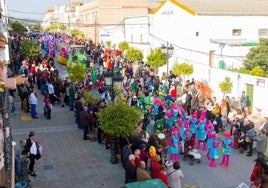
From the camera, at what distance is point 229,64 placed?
2688cm

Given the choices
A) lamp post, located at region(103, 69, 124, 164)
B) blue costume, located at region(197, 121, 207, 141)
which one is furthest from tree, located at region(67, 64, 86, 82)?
blue costume, located at region(197, 121, 207, 141)

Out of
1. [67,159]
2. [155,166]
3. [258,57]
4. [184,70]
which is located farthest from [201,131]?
[258,57]

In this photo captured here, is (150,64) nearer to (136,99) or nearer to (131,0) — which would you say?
(136,99)

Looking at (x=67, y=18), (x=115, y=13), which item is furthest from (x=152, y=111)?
(x=67, y=18)

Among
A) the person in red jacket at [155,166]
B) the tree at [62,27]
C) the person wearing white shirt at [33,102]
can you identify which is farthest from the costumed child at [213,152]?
the tree at [62,27]

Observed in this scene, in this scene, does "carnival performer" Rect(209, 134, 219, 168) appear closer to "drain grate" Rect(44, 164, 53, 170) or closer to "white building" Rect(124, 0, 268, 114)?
"drain grate" Rect(44, 164, 53, 170)

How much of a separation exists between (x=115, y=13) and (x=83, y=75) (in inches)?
1434

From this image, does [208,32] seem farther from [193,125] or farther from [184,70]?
[193,125]

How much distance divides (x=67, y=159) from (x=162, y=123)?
13.7 feet

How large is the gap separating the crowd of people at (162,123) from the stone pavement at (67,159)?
542 millimetres

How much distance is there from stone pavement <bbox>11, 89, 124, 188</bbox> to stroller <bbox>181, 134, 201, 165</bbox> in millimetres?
2547

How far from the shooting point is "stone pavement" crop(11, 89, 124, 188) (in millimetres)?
11836

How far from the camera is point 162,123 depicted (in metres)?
15.4

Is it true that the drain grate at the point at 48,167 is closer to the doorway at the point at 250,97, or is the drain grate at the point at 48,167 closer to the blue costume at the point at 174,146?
the blue costume at the point at 174,146
